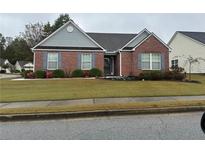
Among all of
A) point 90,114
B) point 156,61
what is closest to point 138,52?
point 156,61

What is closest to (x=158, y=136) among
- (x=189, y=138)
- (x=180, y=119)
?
(x=189, y=138)

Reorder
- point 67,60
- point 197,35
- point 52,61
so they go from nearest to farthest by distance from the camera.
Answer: point 52,61, point 67,60, point 197,35

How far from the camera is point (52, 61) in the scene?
2586 centimetres

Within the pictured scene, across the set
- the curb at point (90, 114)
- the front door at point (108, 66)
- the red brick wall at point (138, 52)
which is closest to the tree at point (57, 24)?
the front door at point (108, 66)

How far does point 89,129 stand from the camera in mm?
6824

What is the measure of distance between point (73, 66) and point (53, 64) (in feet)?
6.32

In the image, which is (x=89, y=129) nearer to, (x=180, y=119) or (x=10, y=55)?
(x=180, y=119)

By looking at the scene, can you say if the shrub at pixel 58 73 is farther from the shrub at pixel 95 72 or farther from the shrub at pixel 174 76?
the shrub at pixel 174 76

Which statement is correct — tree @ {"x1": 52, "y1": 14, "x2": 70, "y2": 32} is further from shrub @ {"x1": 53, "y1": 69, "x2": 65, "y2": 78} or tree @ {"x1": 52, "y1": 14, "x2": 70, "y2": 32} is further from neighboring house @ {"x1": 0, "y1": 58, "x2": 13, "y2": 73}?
shrub @ {"x1": 53, "y1": 69, "x2": 65, "y2": 78}

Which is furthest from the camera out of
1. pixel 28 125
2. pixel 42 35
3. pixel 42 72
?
pixel 42 35

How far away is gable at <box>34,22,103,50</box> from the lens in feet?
85.6

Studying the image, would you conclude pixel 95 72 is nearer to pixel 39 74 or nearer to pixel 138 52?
pixel 138 52

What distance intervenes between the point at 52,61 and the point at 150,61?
31.5ft

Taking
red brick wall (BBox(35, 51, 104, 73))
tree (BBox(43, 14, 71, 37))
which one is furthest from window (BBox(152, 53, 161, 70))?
tree (BBox(43, 14, 71, 37))
